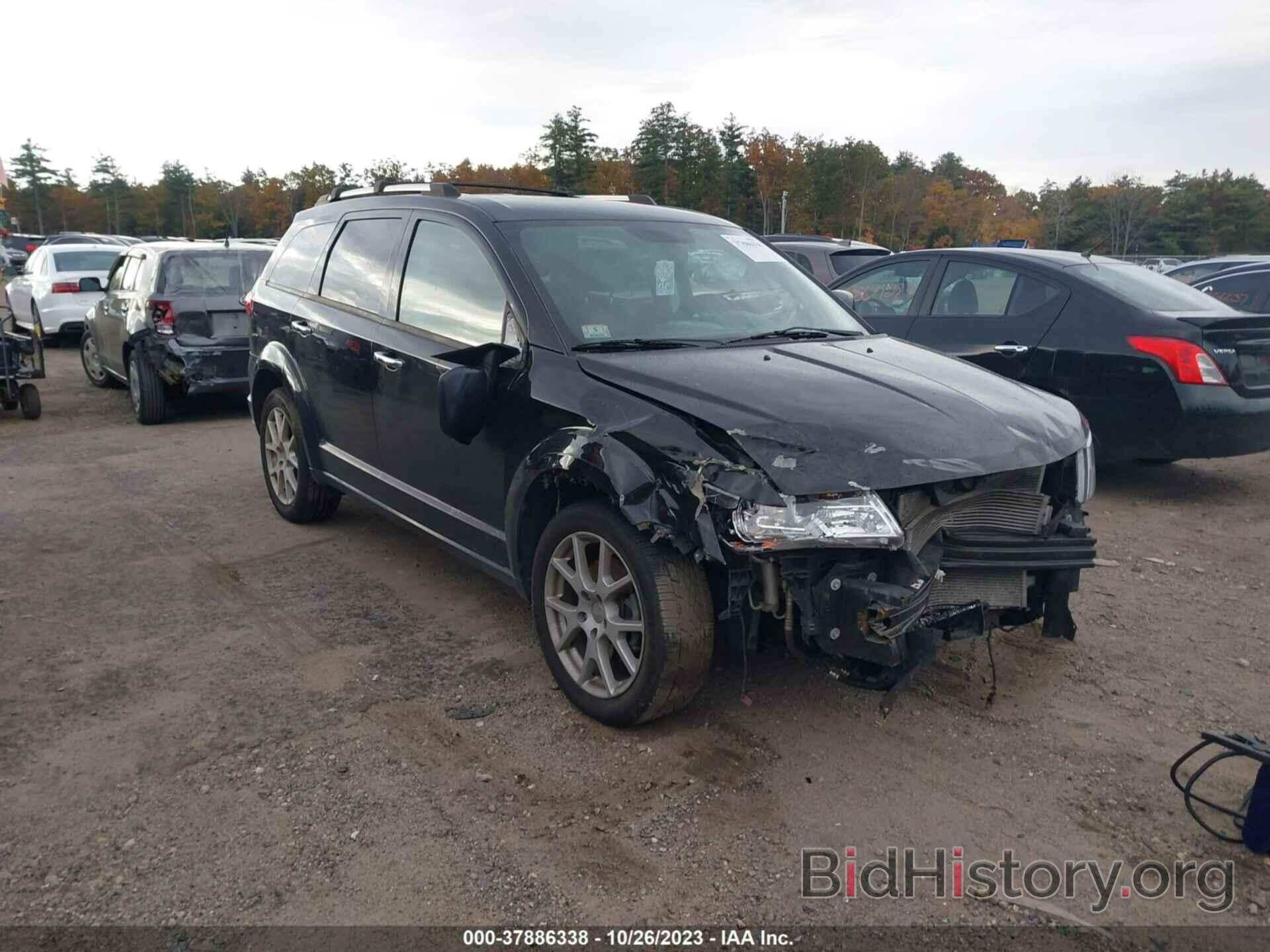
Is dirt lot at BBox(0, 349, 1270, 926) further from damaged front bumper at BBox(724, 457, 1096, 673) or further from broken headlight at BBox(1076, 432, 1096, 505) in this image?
broken headlight at BBox(1076, 432, 1096, 505)

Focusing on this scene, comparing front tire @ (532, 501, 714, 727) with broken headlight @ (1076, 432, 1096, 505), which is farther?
broken headlight @ (1076, 432, 1096, 505)

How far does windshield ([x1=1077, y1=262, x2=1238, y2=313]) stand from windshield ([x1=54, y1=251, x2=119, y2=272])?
A: 1494cm

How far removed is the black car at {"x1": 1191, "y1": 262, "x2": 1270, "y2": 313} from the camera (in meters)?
11.7

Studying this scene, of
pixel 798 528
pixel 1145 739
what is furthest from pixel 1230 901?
pixel 798 528

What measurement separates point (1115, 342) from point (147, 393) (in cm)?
842

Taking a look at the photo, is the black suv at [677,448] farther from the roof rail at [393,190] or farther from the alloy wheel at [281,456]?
the alloy wheel at [281,456]

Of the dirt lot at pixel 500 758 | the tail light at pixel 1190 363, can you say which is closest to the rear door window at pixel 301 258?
the dirt lot at pixel 500 758

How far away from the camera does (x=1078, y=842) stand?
2877 millimetres

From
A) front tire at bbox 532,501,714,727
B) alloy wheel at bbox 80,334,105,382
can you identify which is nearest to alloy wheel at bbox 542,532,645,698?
front tire at bbox 532,501,714,727

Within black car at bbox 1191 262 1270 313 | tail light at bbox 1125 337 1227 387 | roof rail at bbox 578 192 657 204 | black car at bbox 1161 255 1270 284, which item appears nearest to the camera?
roof rail at bbox 578 192 657 204

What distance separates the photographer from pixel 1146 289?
22.0 feet

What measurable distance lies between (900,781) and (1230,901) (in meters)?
0.94

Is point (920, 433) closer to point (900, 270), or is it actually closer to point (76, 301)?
point (900, 270)

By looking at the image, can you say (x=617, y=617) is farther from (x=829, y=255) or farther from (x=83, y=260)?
(x=83, y=260)
